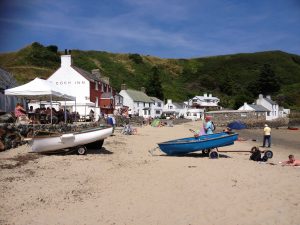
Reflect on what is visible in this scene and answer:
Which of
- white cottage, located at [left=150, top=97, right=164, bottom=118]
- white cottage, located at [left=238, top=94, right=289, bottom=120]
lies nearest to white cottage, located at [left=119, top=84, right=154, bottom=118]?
white cottage, located at [left=150, top=97, right=164, bottom=118]

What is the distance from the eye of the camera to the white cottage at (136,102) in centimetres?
6656

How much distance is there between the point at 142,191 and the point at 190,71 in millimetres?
134813

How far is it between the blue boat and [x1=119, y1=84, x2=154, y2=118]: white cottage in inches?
1846

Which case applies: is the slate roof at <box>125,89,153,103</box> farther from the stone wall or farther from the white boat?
the white boat

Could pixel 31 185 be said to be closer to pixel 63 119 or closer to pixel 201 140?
pixel 201 140

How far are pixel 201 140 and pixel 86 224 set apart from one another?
31.5ft

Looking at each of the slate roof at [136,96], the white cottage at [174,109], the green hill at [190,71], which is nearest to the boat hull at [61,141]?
the green hill at [190,71]

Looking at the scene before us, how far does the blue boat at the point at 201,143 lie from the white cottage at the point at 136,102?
1846 inches

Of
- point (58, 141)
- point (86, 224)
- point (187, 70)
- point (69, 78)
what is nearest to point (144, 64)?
point (187, 70)

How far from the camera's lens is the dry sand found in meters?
7.30

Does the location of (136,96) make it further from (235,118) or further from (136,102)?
(235,118)

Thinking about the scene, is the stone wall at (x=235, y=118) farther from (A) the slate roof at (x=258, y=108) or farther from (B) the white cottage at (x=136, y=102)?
(B) the white cottage at (x=136, y=102)

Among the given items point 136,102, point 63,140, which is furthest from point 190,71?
point 63,140

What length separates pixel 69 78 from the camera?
4181 cm
